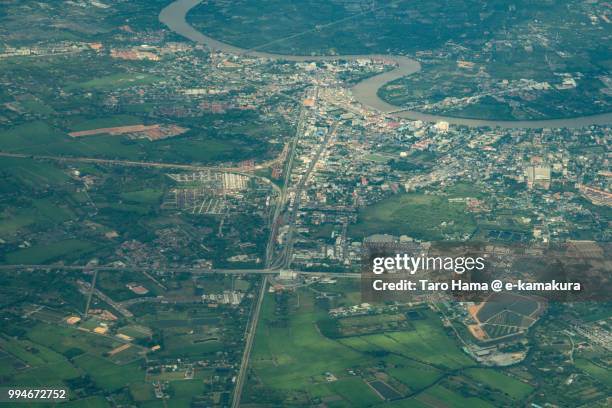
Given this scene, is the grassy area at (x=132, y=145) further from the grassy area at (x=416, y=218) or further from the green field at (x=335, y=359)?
the green field at (x=335, y=359)

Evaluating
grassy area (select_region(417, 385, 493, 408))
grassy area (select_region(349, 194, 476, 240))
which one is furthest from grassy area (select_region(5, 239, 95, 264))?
grassy area (select_region(417, 385, 493, 408))

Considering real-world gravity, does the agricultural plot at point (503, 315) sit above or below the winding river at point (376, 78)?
below

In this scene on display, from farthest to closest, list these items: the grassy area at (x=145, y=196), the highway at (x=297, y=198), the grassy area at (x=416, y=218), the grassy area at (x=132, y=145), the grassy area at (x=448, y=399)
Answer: the grassy area at (x=132, y=145) < the grassy area at (x=145, y=196) < the grassy area at (x=416, y=218) < the highway at (x=297, y=198) < the grassy area at (x=448, y=399)

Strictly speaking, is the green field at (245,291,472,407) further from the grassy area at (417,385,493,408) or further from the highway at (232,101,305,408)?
the grassy area at (417,385,493,408)

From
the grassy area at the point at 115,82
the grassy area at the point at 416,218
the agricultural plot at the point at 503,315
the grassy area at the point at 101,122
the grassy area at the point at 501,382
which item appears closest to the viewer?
the grassy area at the point at 501,382

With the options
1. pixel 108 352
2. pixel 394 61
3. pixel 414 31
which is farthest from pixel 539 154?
pixel 108 352

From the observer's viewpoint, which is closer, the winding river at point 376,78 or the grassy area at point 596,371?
the grassy area at point 596,371

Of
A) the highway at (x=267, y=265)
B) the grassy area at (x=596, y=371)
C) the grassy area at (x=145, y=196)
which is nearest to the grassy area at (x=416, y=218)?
the highway at (x=267, y=265)
